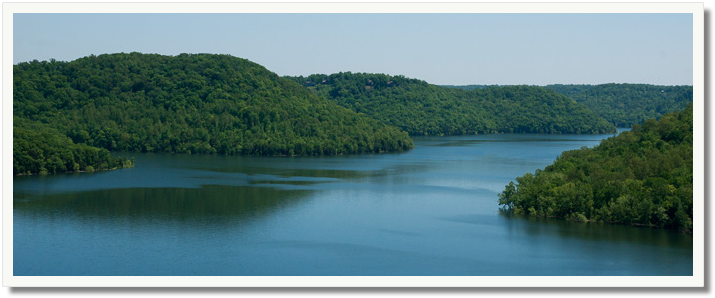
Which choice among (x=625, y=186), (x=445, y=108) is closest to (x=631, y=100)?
(x=445, y=108)

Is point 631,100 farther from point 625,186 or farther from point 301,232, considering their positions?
point 301,232

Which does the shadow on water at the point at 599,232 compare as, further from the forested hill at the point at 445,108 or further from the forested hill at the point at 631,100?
the forested hill at the point at 631,100

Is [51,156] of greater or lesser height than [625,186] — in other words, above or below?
above

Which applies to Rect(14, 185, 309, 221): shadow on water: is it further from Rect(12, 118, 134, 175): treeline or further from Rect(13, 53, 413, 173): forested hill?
Rect(13, 53, 413, 173): forested hill

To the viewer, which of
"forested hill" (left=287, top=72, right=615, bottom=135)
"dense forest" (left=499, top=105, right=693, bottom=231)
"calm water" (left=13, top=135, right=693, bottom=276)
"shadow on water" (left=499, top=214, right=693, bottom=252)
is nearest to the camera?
"calm water" (left=13, top=135, right=693, bottom=276)

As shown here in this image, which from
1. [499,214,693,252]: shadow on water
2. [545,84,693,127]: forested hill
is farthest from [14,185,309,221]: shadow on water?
[545,84,693,127]: forested hill
